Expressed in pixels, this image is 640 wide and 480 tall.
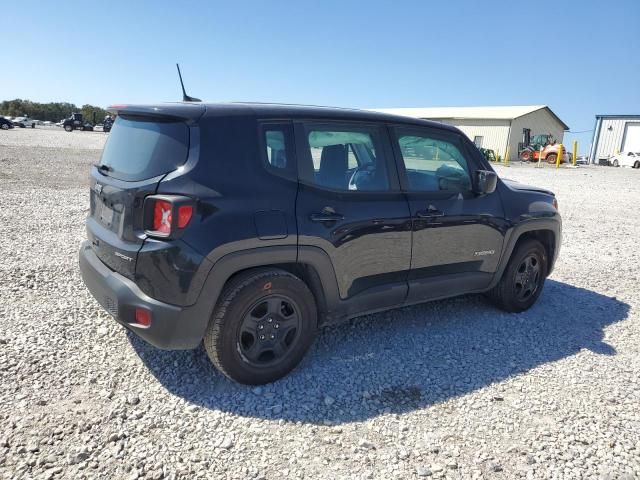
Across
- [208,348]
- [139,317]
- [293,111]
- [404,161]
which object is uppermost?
[293,111]

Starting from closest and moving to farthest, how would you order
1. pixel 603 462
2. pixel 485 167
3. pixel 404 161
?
1. pixel 603 462
2. pixel 404 161
3. pixel 485 167

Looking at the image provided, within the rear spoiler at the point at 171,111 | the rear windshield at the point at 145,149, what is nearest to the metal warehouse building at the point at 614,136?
the rear spoiler at the point at 171,111

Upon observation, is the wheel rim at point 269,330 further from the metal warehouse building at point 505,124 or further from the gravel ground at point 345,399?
the metal warehouse building at point 505,124

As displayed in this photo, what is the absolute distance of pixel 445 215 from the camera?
3766 mm

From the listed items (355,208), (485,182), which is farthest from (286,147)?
(485,182)

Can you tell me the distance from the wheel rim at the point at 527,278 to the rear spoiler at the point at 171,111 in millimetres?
3369

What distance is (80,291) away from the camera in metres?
4.46

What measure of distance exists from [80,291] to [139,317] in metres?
2.12

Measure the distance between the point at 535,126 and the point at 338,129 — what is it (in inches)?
1777

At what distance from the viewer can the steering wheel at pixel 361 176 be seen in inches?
133

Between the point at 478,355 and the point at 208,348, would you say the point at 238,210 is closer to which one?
the point at 208,348

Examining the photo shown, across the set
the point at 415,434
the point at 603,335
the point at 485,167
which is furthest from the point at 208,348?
the point at 603,335

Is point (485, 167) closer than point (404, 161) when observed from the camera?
No

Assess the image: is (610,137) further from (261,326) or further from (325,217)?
(261,326)
